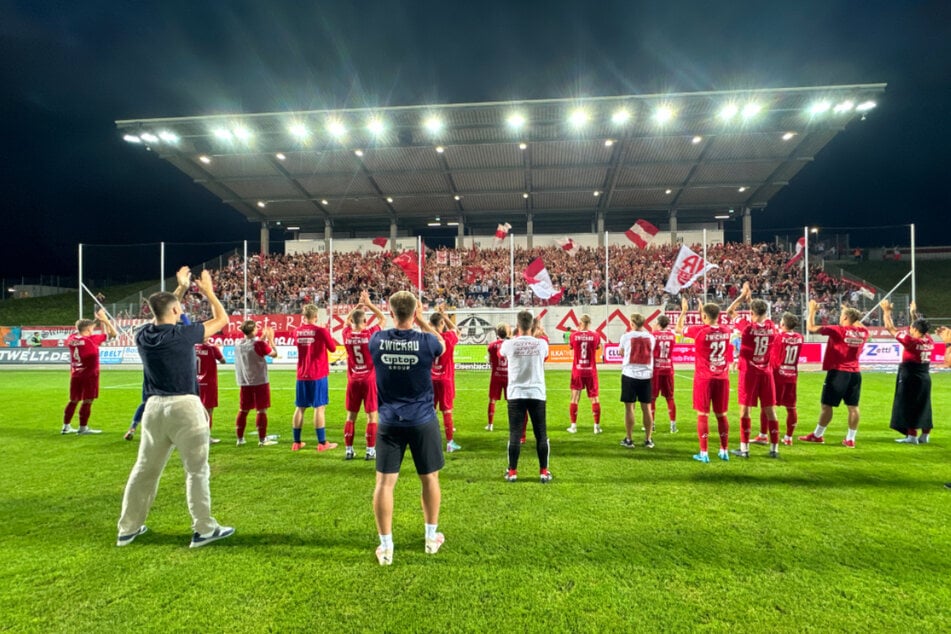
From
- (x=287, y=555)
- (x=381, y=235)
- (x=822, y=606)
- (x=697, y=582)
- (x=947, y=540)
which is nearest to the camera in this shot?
(x=822, y=606)

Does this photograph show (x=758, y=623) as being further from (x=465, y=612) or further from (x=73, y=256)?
(x=73, y=256)

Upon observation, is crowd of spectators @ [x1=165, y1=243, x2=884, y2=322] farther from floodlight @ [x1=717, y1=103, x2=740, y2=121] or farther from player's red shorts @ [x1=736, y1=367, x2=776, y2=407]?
player's red shorts @ [x1=736, y1=367, x2=776, y2=407]

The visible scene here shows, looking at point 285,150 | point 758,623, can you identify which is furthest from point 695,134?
point 758,623

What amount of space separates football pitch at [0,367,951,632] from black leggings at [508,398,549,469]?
400 millimetres

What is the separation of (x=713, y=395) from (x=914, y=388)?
13.7ft

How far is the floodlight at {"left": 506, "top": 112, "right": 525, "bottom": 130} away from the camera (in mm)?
23673

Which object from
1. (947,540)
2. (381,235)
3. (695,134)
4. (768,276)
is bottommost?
(947,540)

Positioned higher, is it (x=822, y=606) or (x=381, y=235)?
(x=381, y=235)

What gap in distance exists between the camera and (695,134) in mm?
24781

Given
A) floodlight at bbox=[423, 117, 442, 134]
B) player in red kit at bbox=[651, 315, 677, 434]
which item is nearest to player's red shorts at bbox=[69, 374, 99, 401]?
player in red kit at bbox=[651, 315, 677, 434]

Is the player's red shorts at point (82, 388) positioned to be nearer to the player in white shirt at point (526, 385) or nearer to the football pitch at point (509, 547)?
the football pitch at point (509, 547)

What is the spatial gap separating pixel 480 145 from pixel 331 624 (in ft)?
87.2

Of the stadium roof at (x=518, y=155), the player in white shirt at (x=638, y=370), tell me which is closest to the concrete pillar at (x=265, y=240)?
the stadium roof at (x=518, y=155)

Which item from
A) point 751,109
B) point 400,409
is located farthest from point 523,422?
point 751,109
